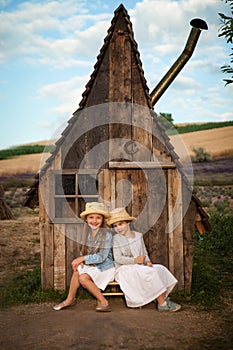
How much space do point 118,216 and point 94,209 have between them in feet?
1.14

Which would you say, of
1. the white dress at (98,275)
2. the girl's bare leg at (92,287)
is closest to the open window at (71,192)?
the white dress at (98,275)

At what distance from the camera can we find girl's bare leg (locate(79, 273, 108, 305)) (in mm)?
5852

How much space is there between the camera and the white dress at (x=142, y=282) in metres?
5.86

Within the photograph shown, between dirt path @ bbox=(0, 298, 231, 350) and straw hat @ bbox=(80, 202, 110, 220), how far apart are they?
1.27m

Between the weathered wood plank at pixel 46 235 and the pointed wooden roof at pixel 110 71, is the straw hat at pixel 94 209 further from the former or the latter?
the pointed wooden roof at pixel 110 71

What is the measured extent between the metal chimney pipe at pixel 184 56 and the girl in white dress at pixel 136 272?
7.98 ft

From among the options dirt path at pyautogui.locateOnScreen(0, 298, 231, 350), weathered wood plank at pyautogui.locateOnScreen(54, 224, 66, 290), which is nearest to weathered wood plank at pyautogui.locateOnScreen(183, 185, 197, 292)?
dirt path at pyautogui.locateOnScreen(0, 298, 231, 350)

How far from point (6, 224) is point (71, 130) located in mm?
8350

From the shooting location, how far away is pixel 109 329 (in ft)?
16.5

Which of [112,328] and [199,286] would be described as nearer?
[112,328]

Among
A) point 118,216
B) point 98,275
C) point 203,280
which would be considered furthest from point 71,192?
point 203,280

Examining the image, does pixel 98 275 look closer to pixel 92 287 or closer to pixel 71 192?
pixel 92 287

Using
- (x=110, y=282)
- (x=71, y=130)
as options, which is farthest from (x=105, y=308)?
(x=71, y=130)

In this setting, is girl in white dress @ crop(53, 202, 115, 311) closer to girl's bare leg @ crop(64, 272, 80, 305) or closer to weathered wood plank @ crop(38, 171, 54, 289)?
girl's bare leg @ crop(64, 272, 80, 305)
